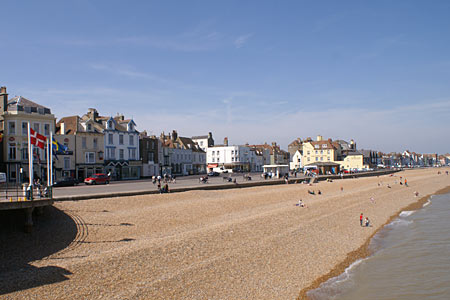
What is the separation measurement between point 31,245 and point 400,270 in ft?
49.2

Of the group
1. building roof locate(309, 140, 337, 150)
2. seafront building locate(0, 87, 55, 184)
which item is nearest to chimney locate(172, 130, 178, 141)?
seafront building locate(0, 87, 55, 184)

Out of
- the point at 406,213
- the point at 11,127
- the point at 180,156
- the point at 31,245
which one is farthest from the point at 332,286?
the point at 180,156

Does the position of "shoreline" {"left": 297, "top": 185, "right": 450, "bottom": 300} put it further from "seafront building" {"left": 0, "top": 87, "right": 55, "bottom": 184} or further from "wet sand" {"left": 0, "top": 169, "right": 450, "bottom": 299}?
"seafront building" {"left": 0, "top": 87, "right": 55, "bottom": 184}

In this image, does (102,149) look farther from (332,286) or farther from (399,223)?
(332,286)

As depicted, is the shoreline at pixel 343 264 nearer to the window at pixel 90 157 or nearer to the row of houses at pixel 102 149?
the row of houses at pixel 102 149

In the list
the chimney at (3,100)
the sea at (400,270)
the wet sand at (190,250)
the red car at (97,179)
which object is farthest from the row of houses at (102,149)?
the sea at (400,270)

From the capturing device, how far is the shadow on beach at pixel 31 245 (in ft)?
37.0

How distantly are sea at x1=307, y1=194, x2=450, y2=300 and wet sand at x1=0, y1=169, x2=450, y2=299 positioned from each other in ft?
2.48

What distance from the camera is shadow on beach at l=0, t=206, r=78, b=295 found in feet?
37.0

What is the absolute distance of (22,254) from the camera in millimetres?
13766

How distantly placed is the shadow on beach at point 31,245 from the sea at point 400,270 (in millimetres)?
8640

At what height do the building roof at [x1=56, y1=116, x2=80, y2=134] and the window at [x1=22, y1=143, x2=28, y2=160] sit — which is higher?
the building roof at [x1=56, y1=116, x2=80, y2=134]

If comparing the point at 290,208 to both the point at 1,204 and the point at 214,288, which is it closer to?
the point at 214,288

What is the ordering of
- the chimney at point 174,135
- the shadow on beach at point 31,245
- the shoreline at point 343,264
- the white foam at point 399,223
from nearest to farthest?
the shadow on beach at point 31,245 < the shoreline at point 343,264 < the white foam at point 399,223 < the chimney at point 174,135
